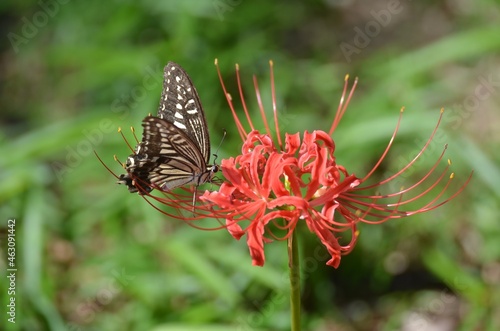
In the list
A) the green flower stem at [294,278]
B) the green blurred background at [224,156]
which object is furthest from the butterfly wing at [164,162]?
the green blurred background at [224,156]

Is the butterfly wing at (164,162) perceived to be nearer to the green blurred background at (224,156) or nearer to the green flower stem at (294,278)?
the green flower stem at (294,278)

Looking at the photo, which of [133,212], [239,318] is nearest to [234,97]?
[133,212]

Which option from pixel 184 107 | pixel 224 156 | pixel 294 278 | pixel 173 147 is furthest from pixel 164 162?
pixel 224 156

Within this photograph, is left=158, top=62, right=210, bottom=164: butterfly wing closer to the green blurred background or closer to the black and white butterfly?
the black and white butterfly

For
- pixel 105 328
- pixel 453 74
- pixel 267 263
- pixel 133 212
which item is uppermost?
pixel 453 74

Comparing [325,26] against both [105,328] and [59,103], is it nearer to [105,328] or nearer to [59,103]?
[59,103]

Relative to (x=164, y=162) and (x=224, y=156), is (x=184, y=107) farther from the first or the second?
(x=224, y=156)

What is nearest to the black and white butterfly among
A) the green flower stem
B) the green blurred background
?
the green flower stem
